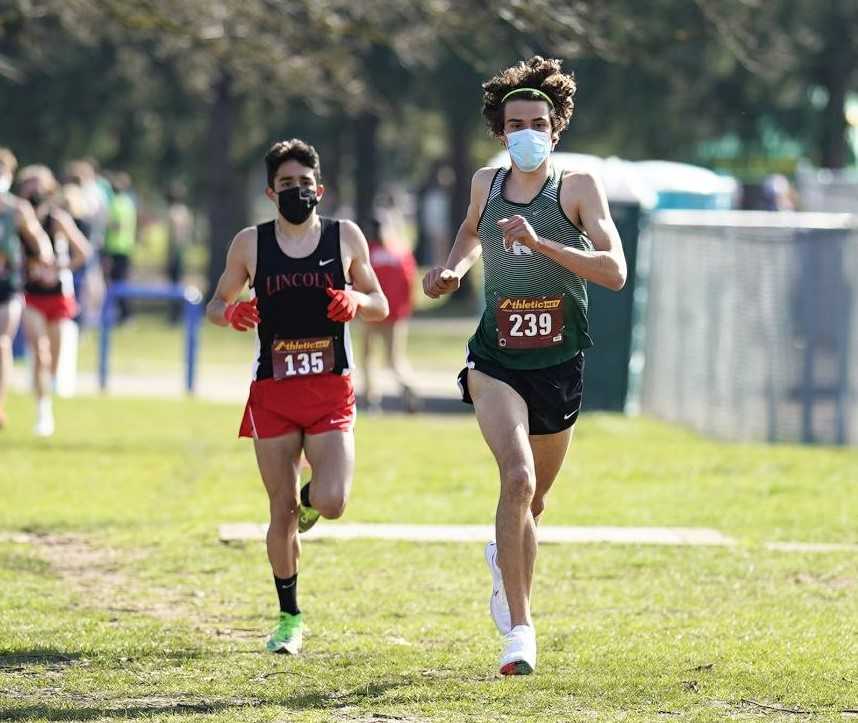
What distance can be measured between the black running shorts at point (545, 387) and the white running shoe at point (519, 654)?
2.60 feet

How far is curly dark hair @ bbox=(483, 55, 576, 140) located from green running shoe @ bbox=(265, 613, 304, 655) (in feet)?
6.54

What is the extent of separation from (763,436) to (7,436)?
6.19 meters

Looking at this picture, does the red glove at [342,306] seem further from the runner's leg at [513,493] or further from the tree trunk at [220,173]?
the tree trunk at [220,173]

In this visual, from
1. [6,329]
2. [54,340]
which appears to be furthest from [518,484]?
[54,340]

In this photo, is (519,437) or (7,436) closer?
(519,437)

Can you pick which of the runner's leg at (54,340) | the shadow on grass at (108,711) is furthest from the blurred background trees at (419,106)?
the shadow on grass at (108,711)

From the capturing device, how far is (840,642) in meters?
7.13

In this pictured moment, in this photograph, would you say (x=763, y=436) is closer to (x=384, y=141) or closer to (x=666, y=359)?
(x=666, y=359)

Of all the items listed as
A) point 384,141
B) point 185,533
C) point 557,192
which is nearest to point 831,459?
point 185,533

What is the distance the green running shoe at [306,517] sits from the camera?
7.34 meters

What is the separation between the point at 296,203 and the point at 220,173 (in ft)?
85.2

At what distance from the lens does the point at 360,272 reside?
728 cm

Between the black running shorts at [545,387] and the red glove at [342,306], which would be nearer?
the black running shorts at [545,387]

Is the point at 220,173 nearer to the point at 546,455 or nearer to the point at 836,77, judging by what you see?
the point at 836,77
